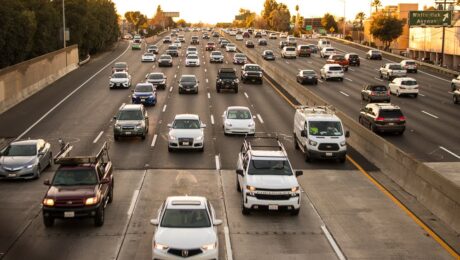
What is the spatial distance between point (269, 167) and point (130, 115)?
1437 cm

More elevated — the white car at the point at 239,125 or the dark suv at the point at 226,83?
the dark suv at the point at 226,83

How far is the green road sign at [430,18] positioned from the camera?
80250mm

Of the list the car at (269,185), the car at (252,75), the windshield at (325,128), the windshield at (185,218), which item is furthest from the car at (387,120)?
the car at (252,75)

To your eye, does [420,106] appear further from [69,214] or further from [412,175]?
[69,214]

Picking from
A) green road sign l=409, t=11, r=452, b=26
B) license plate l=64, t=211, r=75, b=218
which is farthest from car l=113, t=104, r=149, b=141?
green road sign l=409, t=11, r=452, b=26

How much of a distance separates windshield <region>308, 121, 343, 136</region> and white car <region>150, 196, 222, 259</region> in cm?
1242

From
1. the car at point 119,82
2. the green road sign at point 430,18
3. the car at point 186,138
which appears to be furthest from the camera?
the green road sign at point 430,18

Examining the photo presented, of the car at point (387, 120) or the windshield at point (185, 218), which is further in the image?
the car at point (387, 120)

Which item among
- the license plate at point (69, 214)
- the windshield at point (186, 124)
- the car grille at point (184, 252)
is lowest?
the license plate at point (69, 214)

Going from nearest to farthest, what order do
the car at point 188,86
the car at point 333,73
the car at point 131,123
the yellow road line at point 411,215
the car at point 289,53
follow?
1. the yellow road line at point 411,215
2. the car at point 131,123
3. the car at point 188,86
4. the car at point 333,73
5. the car at point 289,53

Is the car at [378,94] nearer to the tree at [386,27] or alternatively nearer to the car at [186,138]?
the car at [186,138]

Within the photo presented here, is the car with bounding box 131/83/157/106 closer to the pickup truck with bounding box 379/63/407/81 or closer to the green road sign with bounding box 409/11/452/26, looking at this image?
the pickup truck with bounding box 379/63/407/81

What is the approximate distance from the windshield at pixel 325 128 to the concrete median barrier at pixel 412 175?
1.59m

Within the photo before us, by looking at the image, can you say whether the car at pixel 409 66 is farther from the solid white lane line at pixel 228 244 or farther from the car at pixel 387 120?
the solid white lane line at pixel 228 244
